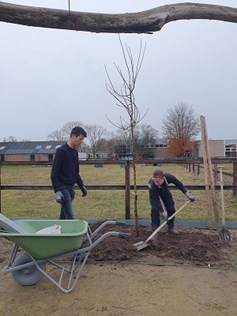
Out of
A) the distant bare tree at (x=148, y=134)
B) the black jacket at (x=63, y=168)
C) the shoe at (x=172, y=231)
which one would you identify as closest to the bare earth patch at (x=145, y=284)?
the shoe at (x=172, y=231)

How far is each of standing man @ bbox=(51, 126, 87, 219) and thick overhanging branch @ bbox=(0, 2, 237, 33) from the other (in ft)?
7.45

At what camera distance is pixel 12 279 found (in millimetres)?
3914

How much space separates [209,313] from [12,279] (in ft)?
6.85

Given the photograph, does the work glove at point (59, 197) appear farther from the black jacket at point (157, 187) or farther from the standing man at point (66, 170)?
the black jacket at point (157, 187)

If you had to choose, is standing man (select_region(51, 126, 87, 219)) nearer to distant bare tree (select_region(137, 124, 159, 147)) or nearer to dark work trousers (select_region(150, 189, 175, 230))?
dark work trousers (select_region(150, 189, 175, 230))

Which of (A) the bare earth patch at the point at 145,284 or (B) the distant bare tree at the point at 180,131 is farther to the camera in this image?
(B) the distant bare tree at the point at 180,131

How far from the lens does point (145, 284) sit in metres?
3.68

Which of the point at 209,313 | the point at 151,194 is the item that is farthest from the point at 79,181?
the point at 209,313

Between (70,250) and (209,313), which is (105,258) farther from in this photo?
(209,313)

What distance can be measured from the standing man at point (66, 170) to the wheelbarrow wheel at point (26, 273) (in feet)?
3.99

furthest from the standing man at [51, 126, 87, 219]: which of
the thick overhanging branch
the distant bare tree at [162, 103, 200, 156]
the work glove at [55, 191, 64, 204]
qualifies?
the distant bare tree at [162, 103, 200, 156]

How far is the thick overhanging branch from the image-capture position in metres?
A: 2.39

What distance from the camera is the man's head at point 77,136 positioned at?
4.70 metres

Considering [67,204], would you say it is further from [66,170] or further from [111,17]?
[111,17]
